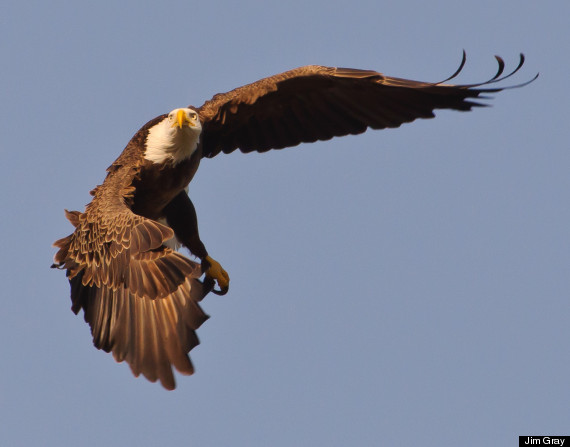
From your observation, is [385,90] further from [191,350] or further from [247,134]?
[191,350]

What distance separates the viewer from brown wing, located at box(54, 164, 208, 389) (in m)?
8.44

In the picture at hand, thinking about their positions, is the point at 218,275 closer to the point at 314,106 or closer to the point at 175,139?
the point at 175,139

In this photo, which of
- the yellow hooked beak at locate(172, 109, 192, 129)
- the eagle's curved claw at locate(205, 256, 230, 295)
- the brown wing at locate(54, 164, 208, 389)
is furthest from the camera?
the eagle's curved claw at locate(205, 256, 230, 295)

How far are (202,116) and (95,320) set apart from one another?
7.29ft

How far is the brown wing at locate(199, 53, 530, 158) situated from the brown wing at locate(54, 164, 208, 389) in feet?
4.52

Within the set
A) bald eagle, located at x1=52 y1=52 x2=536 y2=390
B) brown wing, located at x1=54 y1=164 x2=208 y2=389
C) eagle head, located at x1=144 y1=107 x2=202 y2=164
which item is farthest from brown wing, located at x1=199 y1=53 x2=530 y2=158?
brown wing, located at x1=54 y1=164 x2=208 y2=389

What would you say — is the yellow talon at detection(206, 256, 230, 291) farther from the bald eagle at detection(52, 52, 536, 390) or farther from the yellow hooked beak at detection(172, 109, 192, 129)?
the yellow hooked beak at detection(172, 109, 192, 129)

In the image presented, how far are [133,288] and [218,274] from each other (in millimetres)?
2079

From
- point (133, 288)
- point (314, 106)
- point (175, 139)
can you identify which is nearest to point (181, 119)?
point (175, 139)

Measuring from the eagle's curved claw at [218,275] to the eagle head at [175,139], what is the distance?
1.16m

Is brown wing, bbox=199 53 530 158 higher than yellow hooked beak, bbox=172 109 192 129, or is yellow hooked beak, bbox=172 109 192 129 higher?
brown wing, bbox=199 53 530 158

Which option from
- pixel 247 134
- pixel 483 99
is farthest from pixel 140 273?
pixel 483 99

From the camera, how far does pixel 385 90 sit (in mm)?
10375

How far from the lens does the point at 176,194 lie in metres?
10.4
